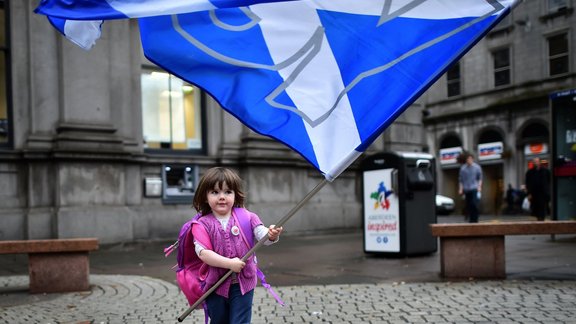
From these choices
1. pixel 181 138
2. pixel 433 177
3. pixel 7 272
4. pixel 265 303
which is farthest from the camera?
pixel 181 138

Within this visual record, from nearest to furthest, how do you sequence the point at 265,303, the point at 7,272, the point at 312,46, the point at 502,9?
1. the point at 502,9
2. the point at 312,46
3. the point at 265,303
4. the point at 7,272

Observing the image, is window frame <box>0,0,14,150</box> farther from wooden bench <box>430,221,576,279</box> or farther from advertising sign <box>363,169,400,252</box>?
wooden bench <box>430,221,576,279</box>

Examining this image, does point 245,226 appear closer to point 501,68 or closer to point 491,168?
point 501,68

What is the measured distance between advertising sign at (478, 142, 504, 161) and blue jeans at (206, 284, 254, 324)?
3597 cm

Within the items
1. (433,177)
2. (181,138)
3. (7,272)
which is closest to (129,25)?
(181,138)

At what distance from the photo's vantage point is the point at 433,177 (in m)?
9.95

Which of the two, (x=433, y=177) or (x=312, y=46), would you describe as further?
(x=433, y=177)

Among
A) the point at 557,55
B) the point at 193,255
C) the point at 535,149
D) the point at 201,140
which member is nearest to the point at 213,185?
the point at 193,255

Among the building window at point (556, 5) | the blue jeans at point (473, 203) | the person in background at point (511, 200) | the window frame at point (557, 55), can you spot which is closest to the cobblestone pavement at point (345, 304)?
the blue jeans at point (473, 203)

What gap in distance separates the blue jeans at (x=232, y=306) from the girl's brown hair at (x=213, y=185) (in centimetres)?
49

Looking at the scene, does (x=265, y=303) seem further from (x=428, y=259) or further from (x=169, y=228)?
(x=169, y=228)

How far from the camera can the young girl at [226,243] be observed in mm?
3250

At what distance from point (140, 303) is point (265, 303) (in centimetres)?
135

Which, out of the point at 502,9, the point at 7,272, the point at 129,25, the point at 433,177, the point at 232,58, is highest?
the point at 129,25
